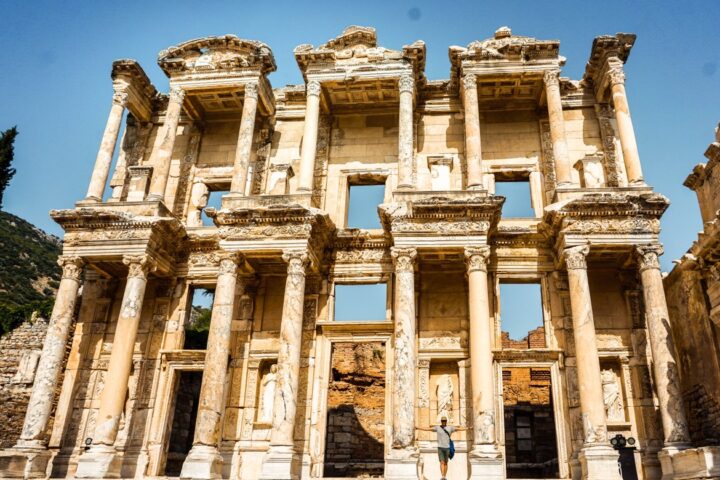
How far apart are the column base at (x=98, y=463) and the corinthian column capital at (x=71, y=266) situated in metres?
4.56

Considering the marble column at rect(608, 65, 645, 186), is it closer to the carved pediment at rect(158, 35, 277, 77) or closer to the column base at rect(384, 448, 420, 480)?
the column base at rect(384, 448, 420, 480)

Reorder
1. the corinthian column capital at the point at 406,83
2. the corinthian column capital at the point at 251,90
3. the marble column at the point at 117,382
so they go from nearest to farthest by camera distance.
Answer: the marble column at the point at 117,382
the corinthian column capital at the point at 406,83
the corinthian column capital at the point at 251,90

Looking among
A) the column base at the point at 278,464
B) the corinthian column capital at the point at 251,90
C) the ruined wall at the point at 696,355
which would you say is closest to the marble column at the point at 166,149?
the corinthian column capital at the point at 251,90

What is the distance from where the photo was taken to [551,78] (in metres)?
16.6

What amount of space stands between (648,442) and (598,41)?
10897mm

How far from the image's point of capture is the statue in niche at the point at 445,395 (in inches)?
577

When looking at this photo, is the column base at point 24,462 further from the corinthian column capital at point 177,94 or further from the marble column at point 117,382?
the corinthian column capital at point 177,94

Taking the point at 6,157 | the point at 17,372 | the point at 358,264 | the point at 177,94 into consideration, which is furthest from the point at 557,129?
the point at 6,157

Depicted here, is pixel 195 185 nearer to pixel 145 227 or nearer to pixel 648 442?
pixel 145 227

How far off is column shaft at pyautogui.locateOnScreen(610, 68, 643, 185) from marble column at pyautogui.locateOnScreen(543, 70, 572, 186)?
1.47 m

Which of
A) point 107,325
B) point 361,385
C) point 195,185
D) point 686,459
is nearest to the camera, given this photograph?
point 686,459

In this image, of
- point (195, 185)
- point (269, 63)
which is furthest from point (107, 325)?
point (269, 63)

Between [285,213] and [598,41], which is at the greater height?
[598,41]

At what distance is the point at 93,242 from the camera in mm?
15750
